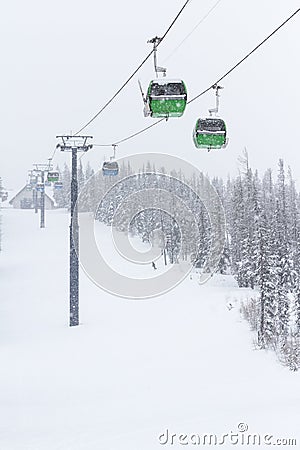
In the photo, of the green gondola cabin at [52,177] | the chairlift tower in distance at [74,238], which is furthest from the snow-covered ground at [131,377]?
the green gondola cabin at [52,177]

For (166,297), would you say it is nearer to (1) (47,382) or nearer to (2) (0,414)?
(1) (47,382)

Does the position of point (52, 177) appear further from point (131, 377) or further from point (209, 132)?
point (209, 132)

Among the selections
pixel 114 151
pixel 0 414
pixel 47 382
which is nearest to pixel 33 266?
pixel 114 151

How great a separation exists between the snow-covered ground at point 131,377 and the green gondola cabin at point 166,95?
5144 millimetres

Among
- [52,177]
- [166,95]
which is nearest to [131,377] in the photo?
[166,95]

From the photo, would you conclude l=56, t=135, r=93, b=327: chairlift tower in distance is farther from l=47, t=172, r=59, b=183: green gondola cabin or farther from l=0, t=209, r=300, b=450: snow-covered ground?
l=47, t=172, r=59, b=183: green gondola cabin

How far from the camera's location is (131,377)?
11469 mm

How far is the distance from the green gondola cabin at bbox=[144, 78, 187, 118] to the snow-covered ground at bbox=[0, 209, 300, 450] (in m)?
5.14

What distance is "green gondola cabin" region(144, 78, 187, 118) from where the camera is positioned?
8062mm

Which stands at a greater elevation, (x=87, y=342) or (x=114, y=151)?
(x=114, y=151)

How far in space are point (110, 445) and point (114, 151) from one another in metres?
13.8

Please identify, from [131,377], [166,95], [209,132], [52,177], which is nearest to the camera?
[166,95]

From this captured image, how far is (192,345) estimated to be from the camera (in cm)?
1520

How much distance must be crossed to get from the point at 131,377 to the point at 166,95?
6633 mm
